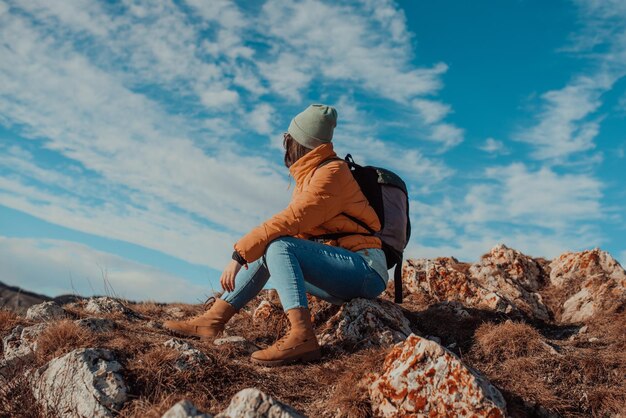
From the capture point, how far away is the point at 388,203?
7.31 metres

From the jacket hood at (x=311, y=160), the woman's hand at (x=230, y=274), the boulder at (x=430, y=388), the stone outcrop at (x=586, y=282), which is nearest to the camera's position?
the boulder at (x=430, y=388)

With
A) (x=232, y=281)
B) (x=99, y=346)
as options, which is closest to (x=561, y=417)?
(x=232, y=281)

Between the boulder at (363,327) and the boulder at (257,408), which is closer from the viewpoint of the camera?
the boulder at (257,408)

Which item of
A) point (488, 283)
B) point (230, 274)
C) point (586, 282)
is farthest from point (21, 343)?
point (586, 282)

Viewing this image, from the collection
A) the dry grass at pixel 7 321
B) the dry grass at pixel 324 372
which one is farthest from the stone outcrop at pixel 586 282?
the dry grass at pixel 7 321

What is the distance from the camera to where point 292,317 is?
6410mm

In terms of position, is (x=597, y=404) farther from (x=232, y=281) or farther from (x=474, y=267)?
(x=474, y=267)

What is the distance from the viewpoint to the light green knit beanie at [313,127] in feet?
22.5

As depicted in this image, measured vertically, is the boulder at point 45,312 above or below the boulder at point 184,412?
above

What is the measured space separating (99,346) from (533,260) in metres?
9.50

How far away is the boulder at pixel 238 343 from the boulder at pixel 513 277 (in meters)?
4.81

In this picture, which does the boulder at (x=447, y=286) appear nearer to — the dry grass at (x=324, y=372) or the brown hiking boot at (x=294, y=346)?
the dry grass at (x=324, y=372)

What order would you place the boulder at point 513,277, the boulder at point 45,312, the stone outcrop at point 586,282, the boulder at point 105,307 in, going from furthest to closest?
the boulder at point 513,277 → the stone outcrop at point 586,282 → the boulder at point 105,307 → the boulder at point 45,312

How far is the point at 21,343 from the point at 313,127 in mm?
4289
